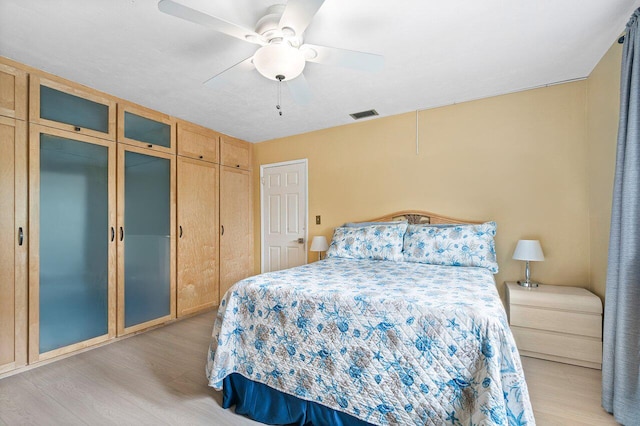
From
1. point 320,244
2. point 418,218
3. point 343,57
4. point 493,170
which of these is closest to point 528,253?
point 493,170

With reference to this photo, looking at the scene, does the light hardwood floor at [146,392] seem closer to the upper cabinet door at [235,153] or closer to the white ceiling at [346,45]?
the white ceiling at [346,45]

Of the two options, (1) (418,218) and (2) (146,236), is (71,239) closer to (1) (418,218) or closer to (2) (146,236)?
(2) (146,236)

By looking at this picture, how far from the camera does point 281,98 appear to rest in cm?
295

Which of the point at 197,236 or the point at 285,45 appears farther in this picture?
the point at 197,236

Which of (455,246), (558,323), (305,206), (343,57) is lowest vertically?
(558,323)

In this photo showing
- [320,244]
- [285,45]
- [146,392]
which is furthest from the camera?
[320,244]

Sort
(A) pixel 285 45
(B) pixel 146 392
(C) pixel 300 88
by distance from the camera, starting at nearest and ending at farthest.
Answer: (A) pixel 285 45
(B) pixel 146 392
(C) pixel 300 88

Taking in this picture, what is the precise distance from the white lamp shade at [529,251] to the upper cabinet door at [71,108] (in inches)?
154

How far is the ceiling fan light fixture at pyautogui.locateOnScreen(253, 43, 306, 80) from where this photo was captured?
1683mm

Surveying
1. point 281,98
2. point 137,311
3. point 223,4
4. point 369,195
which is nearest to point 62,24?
point 223,4

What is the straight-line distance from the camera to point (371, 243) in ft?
9.86

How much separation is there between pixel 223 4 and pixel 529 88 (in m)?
2.77

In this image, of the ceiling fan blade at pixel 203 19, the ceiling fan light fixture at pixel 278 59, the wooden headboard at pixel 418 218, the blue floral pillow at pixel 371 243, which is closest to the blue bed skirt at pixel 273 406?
the blue floral pillow at pixel 371 243

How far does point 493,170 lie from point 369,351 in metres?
2.40
